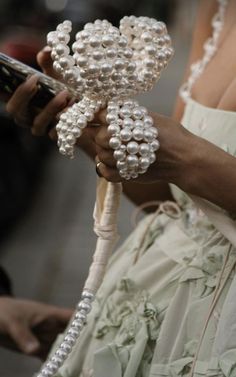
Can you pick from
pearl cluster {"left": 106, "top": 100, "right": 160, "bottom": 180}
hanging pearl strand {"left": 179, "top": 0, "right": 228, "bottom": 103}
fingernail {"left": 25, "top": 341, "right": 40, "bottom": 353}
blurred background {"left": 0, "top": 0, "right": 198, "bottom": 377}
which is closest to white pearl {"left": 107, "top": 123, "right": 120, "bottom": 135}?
pearl cluster {"left": 106, "top": 100, "right": 160, "bottom": 180}

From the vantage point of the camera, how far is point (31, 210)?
4027 millimetres

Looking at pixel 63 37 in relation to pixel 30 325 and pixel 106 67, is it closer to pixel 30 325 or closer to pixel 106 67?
pixel 106 67

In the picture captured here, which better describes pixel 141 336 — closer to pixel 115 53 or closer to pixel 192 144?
pixel 192 144

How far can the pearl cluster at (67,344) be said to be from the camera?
3.47ft

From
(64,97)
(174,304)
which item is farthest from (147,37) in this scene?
(174,304)

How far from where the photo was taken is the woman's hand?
3.22 ft

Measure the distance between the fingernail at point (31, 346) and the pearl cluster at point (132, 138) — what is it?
23.1 inches

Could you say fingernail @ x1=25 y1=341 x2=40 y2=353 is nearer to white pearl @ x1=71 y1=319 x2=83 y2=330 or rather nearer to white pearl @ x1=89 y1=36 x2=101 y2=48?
white pearl @ x1=71 y1=319 x2=83 y2=330

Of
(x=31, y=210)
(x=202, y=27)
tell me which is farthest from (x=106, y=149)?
(x=31, y=210)

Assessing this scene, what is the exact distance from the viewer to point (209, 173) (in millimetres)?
1009

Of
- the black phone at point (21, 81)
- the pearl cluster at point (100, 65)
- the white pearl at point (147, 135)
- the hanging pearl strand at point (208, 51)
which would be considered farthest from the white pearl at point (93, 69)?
the hanging pearl strand at point (208, 51)

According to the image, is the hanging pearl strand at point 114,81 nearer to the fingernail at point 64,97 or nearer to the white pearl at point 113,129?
the white pearl at point 113,129

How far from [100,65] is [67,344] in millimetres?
417

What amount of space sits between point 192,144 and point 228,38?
0.49 metres
